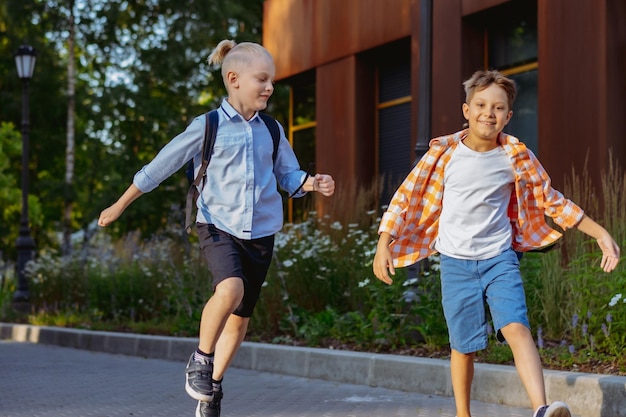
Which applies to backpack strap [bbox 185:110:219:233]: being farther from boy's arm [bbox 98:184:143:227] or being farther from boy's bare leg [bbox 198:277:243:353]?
boy's bare leg [bbox 198:277:243:353]

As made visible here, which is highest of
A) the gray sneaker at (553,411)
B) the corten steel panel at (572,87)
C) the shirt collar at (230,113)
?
the corten steel panel at (572,87)

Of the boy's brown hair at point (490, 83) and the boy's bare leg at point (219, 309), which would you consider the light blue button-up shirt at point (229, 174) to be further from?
the boy's brown hair at point (490, 83)

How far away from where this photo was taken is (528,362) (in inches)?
184

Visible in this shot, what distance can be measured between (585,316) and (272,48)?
12.9m

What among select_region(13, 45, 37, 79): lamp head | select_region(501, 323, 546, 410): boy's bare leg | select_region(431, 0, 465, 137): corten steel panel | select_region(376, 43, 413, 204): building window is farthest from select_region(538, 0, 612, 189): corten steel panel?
select_region(13, 45, 37, 79): lamp head

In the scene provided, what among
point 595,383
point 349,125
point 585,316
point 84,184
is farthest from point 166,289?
point 84,184

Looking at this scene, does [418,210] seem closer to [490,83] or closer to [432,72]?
[490,83]

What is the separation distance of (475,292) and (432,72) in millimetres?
9217

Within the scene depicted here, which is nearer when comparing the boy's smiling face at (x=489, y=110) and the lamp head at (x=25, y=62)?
the boy's smiling face at (x=489, y=110)

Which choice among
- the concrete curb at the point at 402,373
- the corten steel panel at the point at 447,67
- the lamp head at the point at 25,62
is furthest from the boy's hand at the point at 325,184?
the lamp head at the point at 25,62

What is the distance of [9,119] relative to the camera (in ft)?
113

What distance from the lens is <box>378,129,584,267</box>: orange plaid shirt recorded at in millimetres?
4945

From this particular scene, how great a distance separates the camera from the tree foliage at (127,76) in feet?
96.4

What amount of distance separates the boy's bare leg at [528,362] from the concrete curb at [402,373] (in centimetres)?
132
